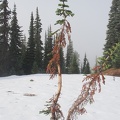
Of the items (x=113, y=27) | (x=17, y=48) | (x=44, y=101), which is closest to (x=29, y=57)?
(x=17, y=48)

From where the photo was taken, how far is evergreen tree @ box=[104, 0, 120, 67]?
39531mm

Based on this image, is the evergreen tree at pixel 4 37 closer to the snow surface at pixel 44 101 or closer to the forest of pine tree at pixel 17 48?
the forest of pine tree at pixel 17 48

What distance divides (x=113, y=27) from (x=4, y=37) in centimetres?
1688

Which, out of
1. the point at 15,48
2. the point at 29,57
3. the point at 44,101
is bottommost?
the point at 44,101

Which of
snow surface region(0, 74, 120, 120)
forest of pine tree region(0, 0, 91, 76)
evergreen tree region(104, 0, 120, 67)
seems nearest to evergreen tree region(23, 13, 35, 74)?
forest of pine tree region(0, 0, 91, 76)

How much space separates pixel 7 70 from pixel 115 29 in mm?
17511

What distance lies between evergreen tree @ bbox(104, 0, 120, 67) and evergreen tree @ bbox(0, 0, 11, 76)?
49.0ft

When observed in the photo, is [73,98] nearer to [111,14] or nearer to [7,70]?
[7,70]

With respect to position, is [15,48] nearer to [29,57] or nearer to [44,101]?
[29,57]

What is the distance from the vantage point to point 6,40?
39.1 metres

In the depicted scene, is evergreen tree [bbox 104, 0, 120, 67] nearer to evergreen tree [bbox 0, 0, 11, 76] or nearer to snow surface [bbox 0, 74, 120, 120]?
evergreen tree [bbox 0, 0, 11, 76]

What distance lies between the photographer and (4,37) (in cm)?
3912

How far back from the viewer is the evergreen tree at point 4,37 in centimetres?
3850

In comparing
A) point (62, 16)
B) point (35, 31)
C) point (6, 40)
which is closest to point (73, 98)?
point (62, 16)
